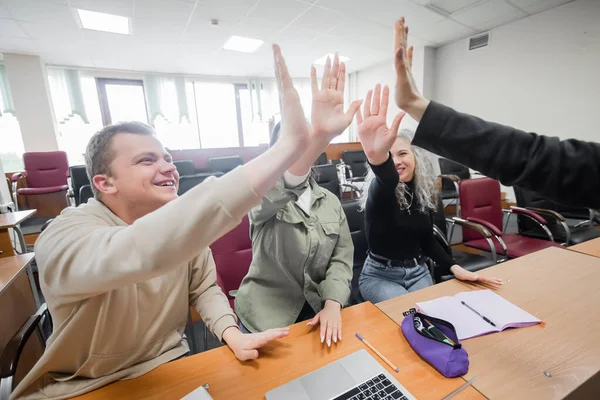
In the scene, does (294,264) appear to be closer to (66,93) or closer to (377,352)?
(377,352)

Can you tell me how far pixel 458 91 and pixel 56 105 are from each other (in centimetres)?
889

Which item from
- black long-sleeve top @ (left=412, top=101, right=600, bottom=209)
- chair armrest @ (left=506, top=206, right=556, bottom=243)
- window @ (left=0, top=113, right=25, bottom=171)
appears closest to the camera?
black long-sleeve top @ (left=412, top=101, right=600, bottom=209)

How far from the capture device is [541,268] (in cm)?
133

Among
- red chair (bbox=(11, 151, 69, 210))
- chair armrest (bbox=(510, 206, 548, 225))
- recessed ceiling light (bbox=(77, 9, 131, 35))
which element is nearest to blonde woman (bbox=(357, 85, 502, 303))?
chair armrest (bbox=(510, 206, 548, 225))

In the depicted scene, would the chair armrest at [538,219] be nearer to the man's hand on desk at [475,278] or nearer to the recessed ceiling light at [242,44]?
the man's hand on desk at [475,278]

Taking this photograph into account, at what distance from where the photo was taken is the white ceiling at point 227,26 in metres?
3.83

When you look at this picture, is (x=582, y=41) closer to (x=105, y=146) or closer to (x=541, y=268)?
(x=541, y=268)

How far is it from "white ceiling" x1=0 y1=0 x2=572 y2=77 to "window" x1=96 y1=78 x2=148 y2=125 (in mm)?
578

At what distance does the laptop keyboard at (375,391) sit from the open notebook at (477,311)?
0.35 m

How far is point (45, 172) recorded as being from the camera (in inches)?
189

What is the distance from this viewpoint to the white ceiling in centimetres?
383

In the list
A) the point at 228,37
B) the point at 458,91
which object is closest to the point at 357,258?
the point at 228,37

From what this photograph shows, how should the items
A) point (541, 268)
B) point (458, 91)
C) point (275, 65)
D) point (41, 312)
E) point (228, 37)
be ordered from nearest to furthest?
1. point (275, 65)
2. point (41, 312)
3. point (541, 268)
4. point (228, 37)
5. point (458, 91)

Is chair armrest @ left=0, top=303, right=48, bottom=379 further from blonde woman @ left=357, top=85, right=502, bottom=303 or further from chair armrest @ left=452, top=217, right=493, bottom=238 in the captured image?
chair armrest @ left=452, top=217, right=493, bottom=238
